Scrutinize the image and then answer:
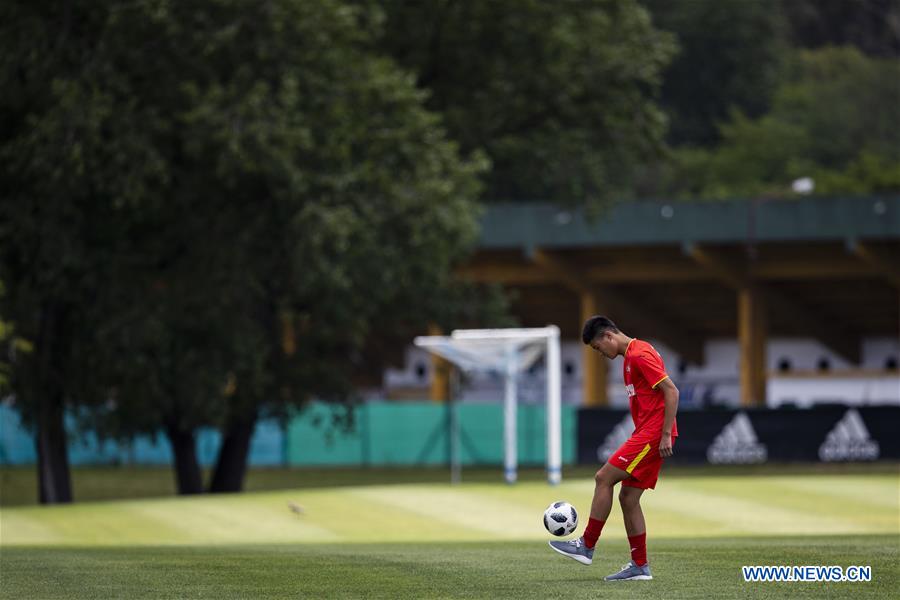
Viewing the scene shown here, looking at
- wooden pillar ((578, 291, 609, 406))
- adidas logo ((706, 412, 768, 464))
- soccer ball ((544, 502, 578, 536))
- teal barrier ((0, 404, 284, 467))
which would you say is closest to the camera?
soccer ball ((544, 502, 578, 536))

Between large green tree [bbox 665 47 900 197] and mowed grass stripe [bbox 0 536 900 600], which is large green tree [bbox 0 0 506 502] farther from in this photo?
large green tree [bbox 665 47 900 197]

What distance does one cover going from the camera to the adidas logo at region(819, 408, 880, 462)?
37406 millimetres

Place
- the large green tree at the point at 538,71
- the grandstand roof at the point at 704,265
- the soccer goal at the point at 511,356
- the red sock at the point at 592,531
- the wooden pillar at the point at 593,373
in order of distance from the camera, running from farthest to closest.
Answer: the wooden pillar at the point at 593,373 < the grandstand roof at the point at 704,265 < the large green tree at the point at 538,71 < the soccer goal at the point at 511,356 < the red sock at the point at 592,531

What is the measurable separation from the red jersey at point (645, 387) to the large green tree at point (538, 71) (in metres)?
24.1

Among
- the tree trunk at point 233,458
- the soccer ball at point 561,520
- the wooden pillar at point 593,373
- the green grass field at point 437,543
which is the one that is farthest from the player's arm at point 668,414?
the wooden pillar at point 593,373

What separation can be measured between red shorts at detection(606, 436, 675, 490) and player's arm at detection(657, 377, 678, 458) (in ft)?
0.23

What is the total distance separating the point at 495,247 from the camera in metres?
50.9


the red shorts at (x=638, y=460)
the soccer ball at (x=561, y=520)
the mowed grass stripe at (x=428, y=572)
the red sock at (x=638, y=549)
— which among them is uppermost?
the red shorts at (x=638, y=460)

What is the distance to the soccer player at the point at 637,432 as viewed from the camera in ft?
37.8

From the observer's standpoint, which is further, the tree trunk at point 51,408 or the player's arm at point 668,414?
the tree trunk at point 51,408

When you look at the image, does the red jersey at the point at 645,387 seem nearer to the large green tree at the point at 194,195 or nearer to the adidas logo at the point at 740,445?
the large green tree at the point at 194,195

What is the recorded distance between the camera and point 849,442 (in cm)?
3747

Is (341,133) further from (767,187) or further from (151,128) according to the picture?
(767,187)

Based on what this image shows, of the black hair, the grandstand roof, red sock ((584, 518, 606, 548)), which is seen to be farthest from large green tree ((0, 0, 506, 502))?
the black hair
